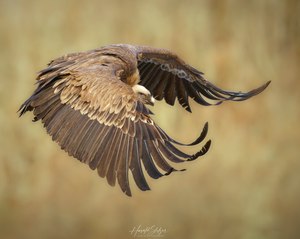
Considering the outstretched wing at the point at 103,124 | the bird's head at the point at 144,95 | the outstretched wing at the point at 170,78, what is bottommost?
the outstretched wing at the point at 103,124

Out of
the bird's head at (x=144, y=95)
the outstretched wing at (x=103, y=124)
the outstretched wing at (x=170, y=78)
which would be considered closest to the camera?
the outstretched wing at (x=103, y=124)

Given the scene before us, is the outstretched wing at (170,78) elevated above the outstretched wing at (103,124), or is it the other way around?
the outstretched wing at (170,78)

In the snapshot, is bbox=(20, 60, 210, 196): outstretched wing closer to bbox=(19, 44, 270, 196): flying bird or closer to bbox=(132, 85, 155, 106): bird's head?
bbox=(19, 44, 270, 196): flying bird

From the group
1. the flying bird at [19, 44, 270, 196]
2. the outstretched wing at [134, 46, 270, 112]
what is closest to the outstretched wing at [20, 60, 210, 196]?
the flying bird at [19, 44, 270, 196]

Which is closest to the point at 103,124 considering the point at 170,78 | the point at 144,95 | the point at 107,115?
the point at 107,115

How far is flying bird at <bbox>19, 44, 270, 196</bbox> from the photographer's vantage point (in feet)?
32.9

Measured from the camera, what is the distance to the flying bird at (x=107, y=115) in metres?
10.0

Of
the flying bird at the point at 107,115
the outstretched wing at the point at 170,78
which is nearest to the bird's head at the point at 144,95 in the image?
the flying bird at the point at 107,115

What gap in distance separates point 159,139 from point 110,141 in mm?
483

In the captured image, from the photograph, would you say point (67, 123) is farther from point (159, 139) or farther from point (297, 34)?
point (297, 34)

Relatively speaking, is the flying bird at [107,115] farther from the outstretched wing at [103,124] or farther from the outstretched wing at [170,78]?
the outstretched wing at [170,78]

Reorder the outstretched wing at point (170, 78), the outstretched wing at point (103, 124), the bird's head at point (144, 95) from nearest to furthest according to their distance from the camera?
the outstretched wing at point (103, 124) → the bird's head at point (144, 95) → the outstretched wing at point (170, 78)

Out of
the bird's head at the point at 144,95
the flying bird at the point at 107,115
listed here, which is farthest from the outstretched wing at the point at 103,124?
the bird's head at the point at 144,95

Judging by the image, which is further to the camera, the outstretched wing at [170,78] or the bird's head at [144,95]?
the outstretched wing at [170,78]
